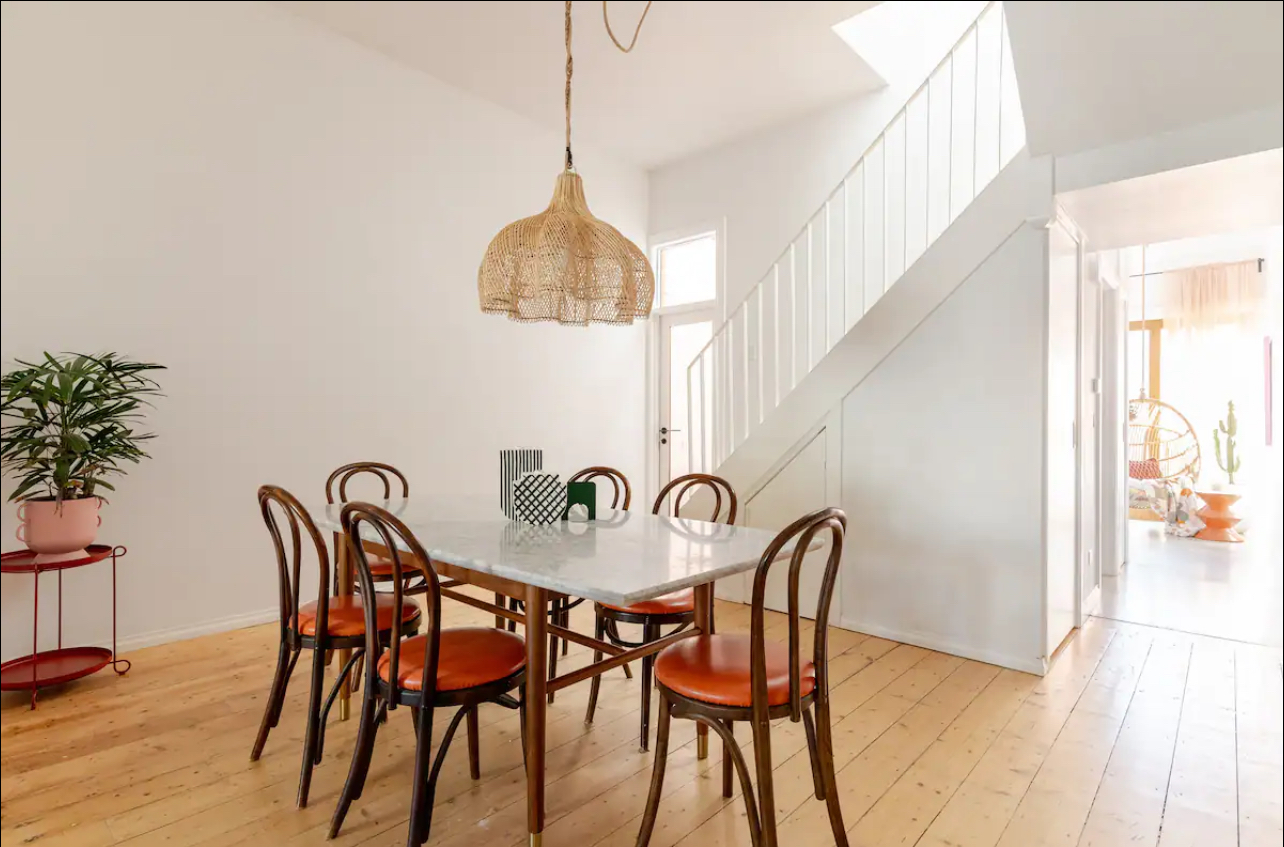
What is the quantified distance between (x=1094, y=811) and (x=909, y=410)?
5.94ft

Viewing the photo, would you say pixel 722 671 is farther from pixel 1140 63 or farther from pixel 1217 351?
pixel 1217 351

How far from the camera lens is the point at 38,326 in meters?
2.97

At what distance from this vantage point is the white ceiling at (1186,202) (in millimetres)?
2438

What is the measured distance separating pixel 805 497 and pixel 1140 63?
2.32 meters

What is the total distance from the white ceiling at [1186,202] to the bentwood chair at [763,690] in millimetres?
2026

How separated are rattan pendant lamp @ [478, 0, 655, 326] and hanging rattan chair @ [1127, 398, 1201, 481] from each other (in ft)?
19.3

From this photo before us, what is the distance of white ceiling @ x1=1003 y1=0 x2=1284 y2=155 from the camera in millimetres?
1820

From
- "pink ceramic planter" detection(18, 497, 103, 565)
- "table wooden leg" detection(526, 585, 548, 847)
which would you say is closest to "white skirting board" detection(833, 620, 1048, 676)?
"table wooden leg" detection(526, 585, 548, 847)

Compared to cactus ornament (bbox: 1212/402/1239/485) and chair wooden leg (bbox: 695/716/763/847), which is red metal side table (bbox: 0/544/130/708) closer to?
chair wooden leg (bbox: 695/716/763/847)

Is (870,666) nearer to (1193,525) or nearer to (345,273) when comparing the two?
(345,273)

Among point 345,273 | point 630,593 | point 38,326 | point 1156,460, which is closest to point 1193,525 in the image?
point 1156,460

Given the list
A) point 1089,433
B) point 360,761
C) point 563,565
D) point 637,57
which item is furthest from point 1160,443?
point 360,761

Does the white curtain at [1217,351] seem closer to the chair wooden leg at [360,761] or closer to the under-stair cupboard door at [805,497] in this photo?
the under-stair cupboard door at [805,497]

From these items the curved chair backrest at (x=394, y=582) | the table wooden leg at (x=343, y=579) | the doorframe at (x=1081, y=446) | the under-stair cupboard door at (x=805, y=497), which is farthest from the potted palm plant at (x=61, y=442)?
the doorframe at (x=1081, y=446)
